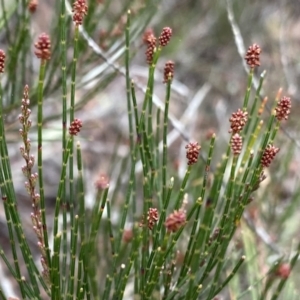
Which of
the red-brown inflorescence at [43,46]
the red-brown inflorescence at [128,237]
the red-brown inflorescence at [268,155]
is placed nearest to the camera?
the red-brown inflorescence at [43,46]

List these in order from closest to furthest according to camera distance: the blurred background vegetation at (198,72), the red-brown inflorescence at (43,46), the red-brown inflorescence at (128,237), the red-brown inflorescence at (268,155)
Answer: the red-brown inflorescence at (43,46), the red-brown inflorescence at (268,155), the red-brown inflorescence at (128,237), the blurred background vegetation at (198,72)

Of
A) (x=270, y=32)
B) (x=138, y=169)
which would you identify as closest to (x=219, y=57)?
(x=270, y=32)

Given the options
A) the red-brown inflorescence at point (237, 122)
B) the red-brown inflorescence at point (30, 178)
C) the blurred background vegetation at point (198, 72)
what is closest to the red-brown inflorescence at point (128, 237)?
the red-brown inflorescence at point (30, 178)

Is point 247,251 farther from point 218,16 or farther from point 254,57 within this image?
point 218,16

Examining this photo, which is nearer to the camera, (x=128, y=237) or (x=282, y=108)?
(x=282, y=108)

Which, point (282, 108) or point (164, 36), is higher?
point (164, 36)

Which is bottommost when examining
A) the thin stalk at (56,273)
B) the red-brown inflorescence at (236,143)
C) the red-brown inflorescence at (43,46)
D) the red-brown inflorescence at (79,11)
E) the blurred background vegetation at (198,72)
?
the thin stalk at (56,273)

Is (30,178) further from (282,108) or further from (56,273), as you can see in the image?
(282,108)

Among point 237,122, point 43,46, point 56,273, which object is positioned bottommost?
point 56,273

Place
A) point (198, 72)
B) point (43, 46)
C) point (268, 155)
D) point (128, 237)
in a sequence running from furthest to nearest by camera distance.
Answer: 1. point (198, 72)
2. point (128, 237)
3. point (268, 155)
4. point (43, 46)

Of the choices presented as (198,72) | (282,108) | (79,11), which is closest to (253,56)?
(282,108)

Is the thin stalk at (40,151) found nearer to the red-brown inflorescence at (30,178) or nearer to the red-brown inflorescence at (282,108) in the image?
the red-brown inflorescence at (30,178)

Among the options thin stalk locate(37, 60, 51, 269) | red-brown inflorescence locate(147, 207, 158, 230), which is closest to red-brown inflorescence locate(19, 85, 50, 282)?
thin stalk locate(37, 60, 51, 269)
